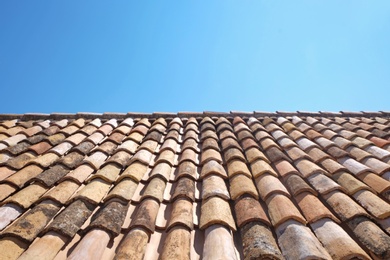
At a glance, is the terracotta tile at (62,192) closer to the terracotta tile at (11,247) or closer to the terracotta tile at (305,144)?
the terracotta tile at (11,247)

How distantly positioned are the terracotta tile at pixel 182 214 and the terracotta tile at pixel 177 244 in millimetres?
42

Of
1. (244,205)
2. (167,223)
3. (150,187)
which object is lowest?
(167,223)

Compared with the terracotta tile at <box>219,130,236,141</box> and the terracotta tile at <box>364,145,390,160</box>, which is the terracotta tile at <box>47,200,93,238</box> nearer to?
the terracotta tile at <box>219,130,236,141</box>

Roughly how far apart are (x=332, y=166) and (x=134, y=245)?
2257 mm

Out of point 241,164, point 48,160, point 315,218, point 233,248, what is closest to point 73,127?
point 48,160

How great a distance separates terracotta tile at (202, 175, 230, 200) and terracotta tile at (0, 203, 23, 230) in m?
1.49

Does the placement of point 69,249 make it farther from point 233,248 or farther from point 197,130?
point 197,130

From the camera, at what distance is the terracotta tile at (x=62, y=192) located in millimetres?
2113

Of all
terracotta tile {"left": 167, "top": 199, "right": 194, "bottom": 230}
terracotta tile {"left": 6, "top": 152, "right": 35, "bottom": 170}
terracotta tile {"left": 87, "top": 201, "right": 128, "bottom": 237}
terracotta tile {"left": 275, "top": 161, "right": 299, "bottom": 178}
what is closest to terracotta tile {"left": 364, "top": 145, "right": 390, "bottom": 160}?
terracotta tile {"left": 275, "top": 161, "right": 299, "bottom": 178}

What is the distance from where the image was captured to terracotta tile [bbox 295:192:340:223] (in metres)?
1.91

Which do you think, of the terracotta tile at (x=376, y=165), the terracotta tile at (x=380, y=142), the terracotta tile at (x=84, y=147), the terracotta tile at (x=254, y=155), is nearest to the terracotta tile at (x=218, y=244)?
the terracotta tile at (x=254, y=155)

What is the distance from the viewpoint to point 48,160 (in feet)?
9.36

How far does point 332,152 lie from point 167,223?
2412 millimetres

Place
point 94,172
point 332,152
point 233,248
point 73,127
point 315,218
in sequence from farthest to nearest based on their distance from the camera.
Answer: point 73,127
point 332,152
point 94,172
point 315,218
point 233,248
